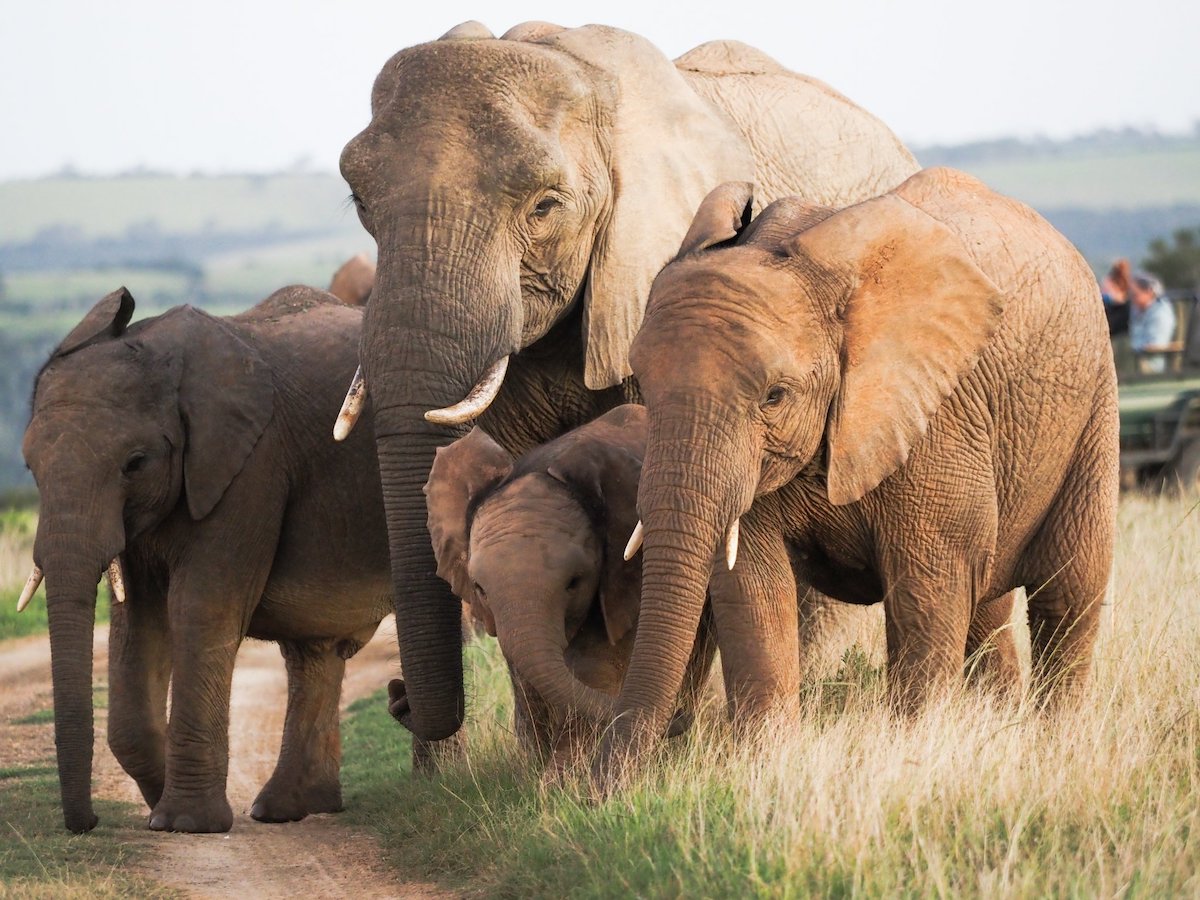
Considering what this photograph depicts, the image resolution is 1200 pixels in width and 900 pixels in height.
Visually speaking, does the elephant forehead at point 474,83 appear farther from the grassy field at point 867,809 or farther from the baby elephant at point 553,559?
the grassy field at point 867,809

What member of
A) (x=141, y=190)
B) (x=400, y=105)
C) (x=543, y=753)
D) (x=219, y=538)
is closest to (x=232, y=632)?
(x=219, y=538)

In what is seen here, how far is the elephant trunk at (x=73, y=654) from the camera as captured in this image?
6.70 meters

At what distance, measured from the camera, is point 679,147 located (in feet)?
23.7

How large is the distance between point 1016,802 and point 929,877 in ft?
2.38

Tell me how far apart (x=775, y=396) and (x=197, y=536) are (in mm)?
2857

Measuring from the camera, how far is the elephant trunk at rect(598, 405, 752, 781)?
523 centimetres

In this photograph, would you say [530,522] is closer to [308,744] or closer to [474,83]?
[474,83]

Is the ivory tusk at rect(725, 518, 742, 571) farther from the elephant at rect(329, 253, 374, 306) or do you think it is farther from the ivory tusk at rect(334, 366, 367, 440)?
the elephant at rect(329, 253, 374, 306)

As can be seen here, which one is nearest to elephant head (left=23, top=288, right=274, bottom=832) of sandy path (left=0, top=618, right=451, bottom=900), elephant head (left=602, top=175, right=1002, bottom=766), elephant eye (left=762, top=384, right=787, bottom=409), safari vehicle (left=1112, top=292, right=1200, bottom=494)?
sandy path (left=0, top=618, right=451, bottom=900)

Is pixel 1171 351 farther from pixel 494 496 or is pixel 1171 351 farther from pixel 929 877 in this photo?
pixel 929 877

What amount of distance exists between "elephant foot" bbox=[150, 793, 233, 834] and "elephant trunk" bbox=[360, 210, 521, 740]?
102 centimetres

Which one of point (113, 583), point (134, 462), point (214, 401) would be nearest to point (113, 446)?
point (134, 462)

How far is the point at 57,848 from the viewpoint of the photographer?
6402 millimetres

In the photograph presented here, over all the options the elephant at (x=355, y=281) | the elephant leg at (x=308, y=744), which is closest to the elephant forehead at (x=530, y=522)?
the elephant leg at (x=308, y=744)
